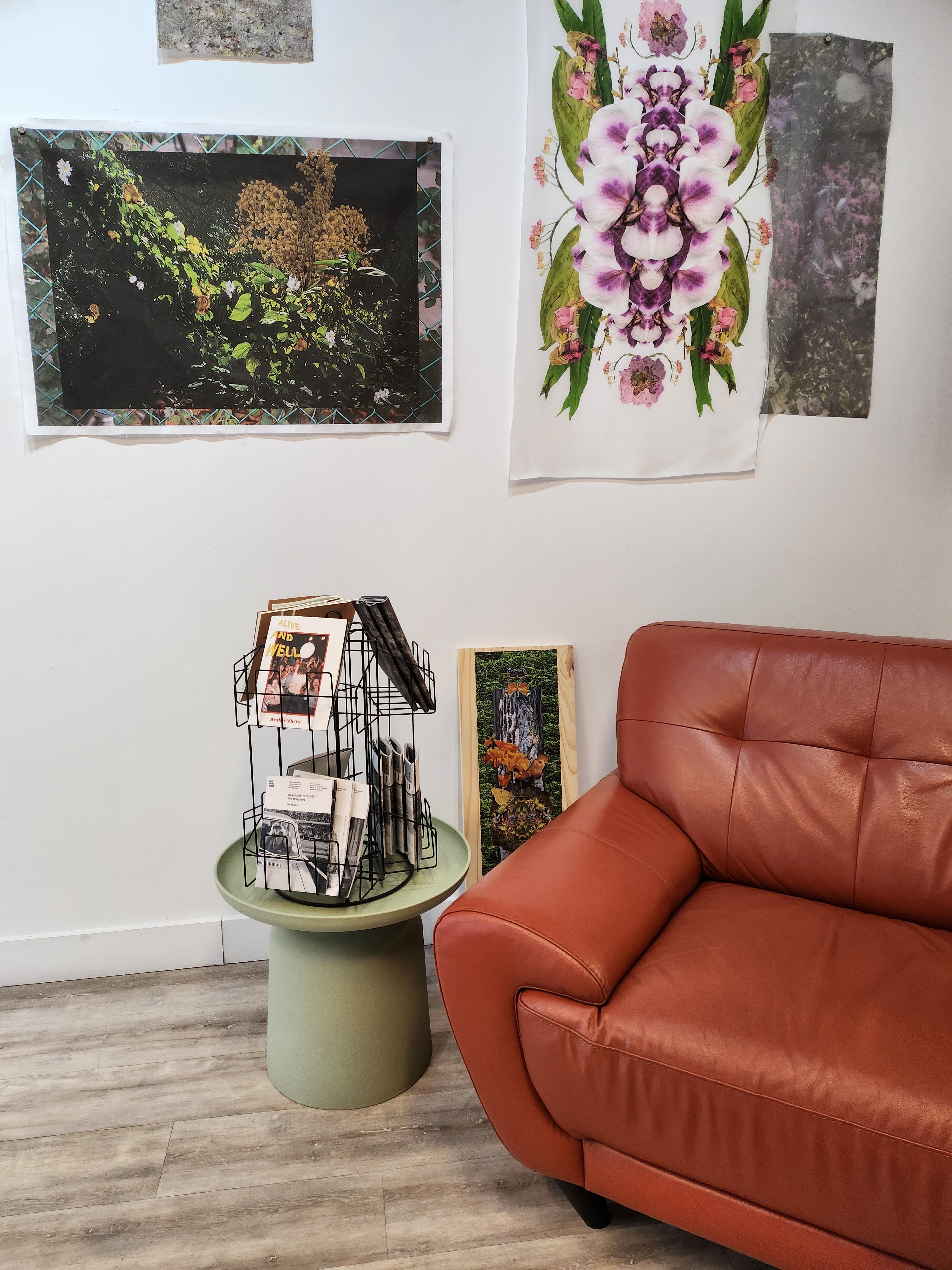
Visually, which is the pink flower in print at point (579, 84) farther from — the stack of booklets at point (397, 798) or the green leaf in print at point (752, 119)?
the stack of booklets at point (397, 798)

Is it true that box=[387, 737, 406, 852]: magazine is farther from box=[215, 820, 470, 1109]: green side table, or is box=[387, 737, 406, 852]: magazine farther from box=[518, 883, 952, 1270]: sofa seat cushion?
box=[518, 883, 952, 1270]: sofa seat cushion

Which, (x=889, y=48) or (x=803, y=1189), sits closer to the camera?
(x=803, y=1189)

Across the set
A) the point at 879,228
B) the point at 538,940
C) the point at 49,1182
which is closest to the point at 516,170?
the point at 879,228

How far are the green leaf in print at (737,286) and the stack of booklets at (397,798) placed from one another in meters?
1.30

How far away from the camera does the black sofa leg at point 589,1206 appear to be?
1.37m

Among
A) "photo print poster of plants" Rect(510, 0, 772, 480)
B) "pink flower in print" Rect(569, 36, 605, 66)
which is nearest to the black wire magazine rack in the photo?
"photo print poster of plants" Rect(510, 0, 772, 480)

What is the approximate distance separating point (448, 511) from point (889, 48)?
1.53m

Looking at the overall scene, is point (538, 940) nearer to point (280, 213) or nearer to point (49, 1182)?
point (49, 1182)

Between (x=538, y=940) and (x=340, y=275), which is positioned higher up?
(x=340, y=275)

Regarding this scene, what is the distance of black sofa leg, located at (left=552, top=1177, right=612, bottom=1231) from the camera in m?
1.37

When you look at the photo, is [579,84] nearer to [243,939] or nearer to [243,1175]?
[243,939]

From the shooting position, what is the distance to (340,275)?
1.89 metres

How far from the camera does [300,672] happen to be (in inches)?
58.1

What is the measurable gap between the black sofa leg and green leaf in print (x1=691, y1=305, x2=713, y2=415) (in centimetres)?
168
